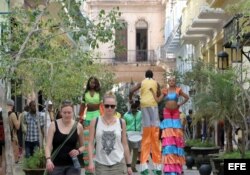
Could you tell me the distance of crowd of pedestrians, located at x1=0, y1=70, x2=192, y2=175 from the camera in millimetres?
12031

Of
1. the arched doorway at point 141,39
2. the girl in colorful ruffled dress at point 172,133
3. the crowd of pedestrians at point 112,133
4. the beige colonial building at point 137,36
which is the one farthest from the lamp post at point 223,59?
the arched doorway at point 141,39

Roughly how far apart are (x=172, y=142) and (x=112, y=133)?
5581mm

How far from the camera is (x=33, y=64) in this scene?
22.2 meters

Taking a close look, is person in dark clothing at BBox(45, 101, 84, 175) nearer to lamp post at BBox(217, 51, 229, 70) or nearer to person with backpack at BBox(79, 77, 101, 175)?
person with backpack at BBox(79, 77, 101, 175)

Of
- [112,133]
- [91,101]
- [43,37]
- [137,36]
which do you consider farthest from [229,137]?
[137,36]

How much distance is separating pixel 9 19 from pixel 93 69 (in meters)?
17.7

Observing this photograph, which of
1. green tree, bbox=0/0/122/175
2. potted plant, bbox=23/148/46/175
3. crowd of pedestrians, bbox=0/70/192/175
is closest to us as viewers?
crowd of pedestrians, bbox=0/70/192/175

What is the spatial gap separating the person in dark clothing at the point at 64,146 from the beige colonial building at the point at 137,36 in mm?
60017

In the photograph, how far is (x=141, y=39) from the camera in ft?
265

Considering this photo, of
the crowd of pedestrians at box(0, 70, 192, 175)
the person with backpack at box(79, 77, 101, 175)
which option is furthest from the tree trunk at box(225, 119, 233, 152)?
the person with backpack at box(79, 77, 101, 175)

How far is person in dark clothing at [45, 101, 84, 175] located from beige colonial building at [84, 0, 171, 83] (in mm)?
60017

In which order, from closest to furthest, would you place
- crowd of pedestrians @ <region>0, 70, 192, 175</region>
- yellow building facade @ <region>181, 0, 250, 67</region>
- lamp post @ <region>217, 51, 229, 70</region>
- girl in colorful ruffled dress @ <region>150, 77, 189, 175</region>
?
crowd of pedestrians @ <region>0, 70, 192, 175</region>, girl in colorful ruffled dress @ <region>150, 77, 189, 175</region>, lamp post @ <region>217, 51, 229, 70</region>, yellow building facade @ <region>181, 0, 250, 67</region>

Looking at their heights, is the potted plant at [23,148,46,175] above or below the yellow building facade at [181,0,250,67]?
below

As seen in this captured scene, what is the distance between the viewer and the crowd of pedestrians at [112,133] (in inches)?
474
